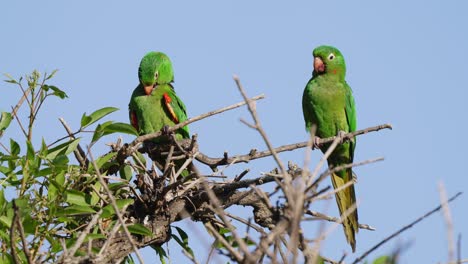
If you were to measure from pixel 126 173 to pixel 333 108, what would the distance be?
262cm

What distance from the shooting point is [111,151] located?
4691 mm

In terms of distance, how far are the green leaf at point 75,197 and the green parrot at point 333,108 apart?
310 cm

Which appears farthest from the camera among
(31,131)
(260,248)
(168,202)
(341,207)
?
(341,207)

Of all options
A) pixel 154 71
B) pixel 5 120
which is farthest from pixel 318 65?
pixel 5 120

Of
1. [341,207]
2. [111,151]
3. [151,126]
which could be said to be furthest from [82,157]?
[341,207]

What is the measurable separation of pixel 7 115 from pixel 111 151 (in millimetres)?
759

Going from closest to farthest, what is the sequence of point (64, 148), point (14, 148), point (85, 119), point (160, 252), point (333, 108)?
point (14, 148)
point (64, 148)
point (85, 119)
point (160, 252)
point (333, 108)

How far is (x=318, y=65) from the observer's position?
712cm

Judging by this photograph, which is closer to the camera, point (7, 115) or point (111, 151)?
point (7, 115)

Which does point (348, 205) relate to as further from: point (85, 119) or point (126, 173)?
point (85, 119)

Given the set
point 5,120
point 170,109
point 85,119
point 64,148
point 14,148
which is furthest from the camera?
point 170,109

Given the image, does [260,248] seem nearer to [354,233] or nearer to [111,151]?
[111,151]

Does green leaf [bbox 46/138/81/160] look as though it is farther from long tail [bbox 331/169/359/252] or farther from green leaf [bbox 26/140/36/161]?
long tail [bbox 331/169/359/252]

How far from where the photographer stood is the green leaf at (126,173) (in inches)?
187
